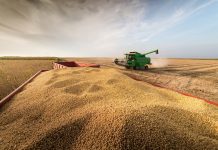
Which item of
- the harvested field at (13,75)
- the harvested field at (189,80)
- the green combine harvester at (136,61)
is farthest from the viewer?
the green combine harvester at (136,61)

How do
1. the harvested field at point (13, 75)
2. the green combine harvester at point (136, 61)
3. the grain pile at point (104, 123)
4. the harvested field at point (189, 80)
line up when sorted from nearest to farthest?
the grain pile at point (104, 123), the harvested field at point (189, 80), the harvested field at point (13, 75), the green combine harvester at point (136, 61)

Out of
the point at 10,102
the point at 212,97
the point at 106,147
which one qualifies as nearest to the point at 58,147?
the point at 106,147

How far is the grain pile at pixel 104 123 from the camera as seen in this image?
187cm

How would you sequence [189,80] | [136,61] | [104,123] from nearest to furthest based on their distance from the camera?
1. [104,123]
2. [189,80]
3. [136,61]

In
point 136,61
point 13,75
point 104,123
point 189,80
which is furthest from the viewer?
point 136,61

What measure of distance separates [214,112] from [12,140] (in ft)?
10.2

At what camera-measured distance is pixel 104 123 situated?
214 centimetres

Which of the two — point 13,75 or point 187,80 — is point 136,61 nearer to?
point 187,80

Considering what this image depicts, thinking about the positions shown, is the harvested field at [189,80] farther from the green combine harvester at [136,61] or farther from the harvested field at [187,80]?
the green combine harvester at [136,61]

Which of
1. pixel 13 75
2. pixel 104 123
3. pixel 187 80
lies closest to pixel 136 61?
pixel 187 80

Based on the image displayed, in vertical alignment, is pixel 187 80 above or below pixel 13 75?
below

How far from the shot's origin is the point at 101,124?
2131 mm

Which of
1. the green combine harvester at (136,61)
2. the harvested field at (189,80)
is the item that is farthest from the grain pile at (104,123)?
the green combine harvester at (136,61)

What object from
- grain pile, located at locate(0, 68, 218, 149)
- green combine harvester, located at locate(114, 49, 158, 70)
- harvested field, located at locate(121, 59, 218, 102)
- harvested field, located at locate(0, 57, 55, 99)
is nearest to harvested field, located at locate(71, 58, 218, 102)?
harvested field, located at locate(121, 59, 218, 102)
